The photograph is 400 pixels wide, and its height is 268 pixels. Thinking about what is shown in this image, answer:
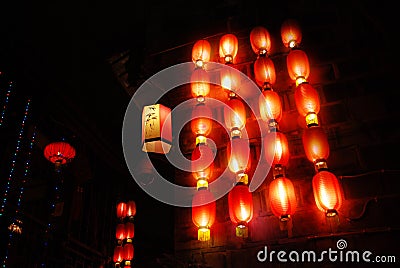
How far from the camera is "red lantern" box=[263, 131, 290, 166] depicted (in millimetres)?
5359

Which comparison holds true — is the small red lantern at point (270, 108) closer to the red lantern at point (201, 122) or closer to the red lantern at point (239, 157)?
the red lantern at point (239, 157)

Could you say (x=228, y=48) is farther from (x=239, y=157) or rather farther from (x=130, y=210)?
(x=130, y=210)

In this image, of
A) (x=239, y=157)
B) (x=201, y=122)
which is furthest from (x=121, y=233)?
(x=239, y=157)

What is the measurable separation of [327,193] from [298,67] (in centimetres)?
228

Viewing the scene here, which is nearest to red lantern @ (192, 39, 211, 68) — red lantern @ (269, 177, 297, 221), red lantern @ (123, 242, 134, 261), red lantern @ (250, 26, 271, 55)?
red lantern @ (250, 26, 271, 55)

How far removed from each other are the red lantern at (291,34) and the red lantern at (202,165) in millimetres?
2536

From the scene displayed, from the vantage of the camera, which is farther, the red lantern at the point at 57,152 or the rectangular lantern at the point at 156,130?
the red lantern at the point at 57,152

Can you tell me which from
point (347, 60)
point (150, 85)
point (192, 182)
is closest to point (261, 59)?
point (347, 60)

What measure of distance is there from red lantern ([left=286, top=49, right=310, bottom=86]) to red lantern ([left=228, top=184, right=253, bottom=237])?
2108mm

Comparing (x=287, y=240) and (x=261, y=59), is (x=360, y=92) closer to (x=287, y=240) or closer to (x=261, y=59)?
(x=261, y=59)

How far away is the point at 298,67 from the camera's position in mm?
5797

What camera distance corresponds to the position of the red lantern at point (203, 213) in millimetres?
5512

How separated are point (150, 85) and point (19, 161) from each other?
3.88 m

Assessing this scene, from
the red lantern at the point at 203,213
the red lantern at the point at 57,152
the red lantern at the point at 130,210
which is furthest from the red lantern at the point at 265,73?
the red lantern at the point at 130,210
